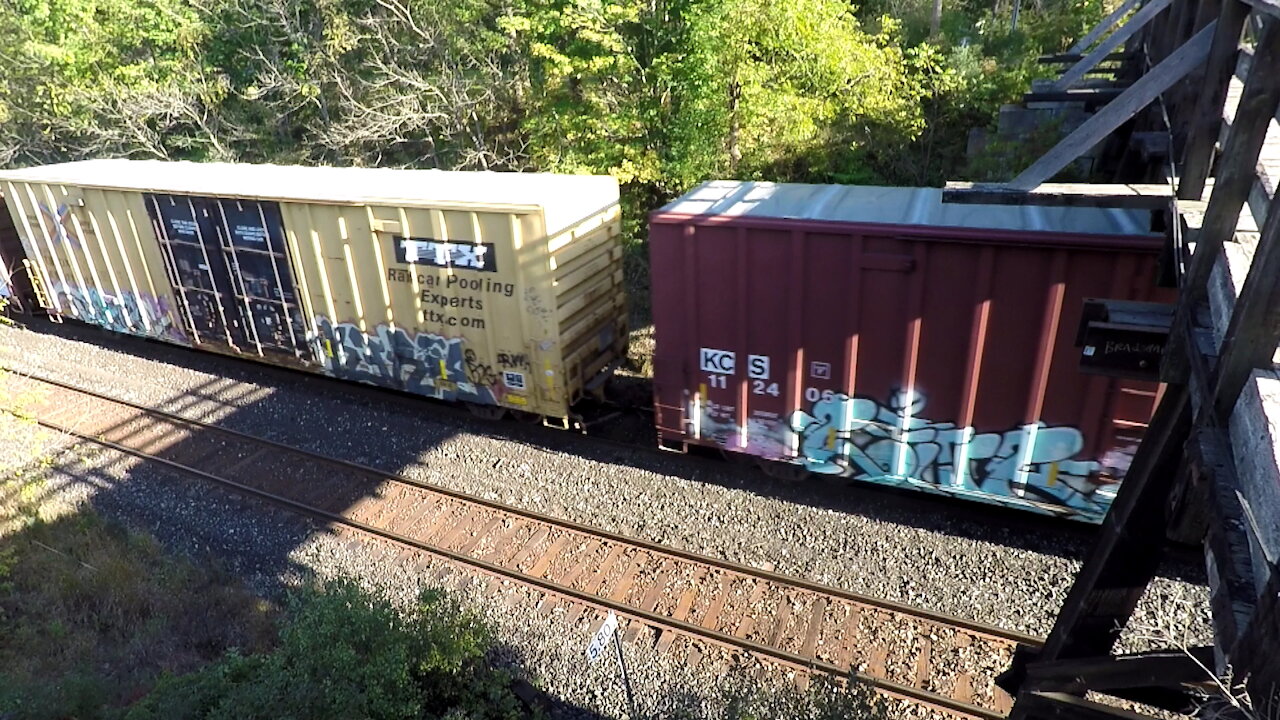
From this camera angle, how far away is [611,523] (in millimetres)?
9102

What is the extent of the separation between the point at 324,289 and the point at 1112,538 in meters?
10.8

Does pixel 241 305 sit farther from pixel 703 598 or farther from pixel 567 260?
pixel 703 598

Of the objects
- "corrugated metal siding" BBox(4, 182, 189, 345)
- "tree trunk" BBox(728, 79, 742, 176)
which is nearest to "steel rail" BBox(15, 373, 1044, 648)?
"corrugated metal siding" BBox(4, 182, 189, 345)

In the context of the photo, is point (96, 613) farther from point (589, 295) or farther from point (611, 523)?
point (589, 295)

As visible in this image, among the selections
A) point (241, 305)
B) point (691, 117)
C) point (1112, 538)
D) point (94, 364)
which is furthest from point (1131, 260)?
point (94, 364)

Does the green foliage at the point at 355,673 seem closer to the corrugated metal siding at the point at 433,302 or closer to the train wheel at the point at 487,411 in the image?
the corrugated metal siding at the point at 433,302

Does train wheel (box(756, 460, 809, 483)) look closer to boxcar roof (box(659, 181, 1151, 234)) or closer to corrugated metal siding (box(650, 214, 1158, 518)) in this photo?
corrugated metal siding (box(650, 214, 1158, 518))

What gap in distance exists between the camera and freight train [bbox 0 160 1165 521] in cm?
732

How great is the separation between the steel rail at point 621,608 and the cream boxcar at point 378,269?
2.48 m

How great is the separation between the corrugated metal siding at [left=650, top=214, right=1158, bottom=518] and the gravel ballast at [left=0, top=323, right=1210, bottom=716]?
2.14 feet

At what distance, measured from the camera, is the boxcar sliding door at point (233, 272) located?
460 inches

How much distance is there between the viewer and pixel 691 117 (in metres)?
13.9

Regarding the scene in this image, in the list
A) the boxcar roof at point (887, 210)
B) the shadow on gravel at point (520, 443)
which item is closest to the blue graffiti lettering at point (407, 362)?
the shadow on gravel at point (520, 443)

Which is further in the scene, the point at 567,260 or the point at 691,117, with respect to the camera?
the point at 691,117
